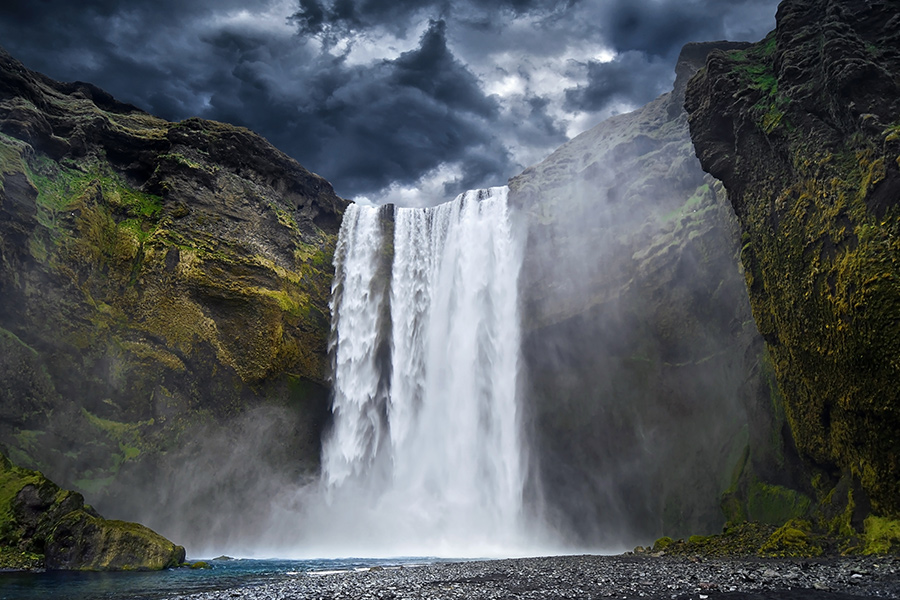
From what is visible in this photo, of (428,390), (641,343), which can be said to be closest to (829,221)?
(641,343)

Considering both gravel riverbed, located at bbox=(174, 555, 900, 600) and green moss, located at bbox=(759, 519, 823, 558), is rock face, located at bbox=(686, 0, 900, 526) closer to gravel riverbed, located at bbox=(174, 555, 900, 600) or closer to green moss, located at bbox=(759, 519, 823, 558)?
green moss, located at bbox=(759, 519, 823, 558)

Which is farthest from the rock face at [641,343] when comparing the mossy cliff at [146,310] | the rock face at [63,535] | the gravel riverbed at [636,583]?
the rock face at [63,535]

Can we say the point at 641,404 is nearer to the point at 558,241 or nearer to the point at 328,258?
the point at 558,241

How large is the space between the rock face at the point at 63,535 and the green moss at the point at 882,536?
2016 cm

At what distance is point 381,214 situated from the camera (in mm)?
38531

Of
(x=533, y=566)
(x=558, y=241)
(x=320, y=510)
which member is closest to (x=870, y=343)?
(x=533, y=566)

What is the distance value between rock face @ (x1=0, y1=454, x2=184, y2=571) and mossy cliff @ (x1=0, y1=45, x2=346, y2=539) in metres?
5.92

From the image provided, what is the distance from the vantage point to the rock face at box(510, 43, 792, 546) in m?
24.8

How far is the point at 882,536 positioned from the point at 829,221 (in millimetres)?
7803

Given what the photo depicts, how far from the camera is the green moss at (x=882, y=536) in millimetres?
11359

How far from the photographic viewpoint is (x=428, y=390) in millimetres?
31031

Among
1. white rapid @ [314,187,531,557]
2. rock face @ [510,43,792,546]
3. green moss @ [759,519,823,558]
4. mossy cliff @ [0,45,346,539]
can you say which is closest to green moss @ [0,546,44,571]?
mossy cliff @ [0,45,346,539]

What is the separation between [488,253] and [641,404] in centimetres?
1336

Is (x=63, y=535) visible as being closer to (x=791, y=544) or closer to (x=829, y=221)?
(x=791, y=544)
